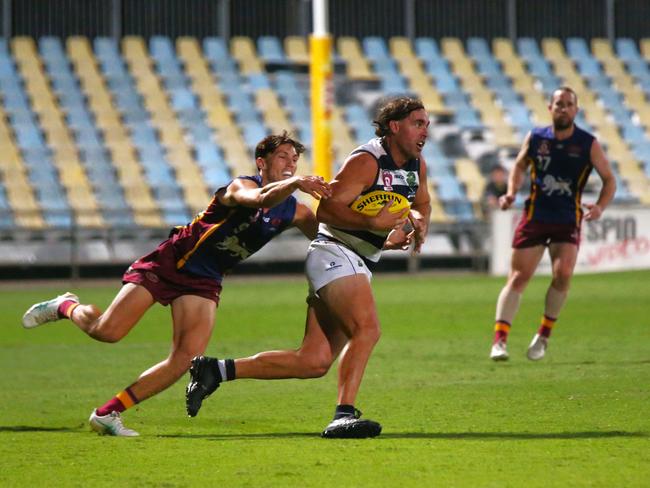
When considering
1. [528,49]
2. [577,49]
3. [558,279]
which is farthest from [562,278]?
[577,49]

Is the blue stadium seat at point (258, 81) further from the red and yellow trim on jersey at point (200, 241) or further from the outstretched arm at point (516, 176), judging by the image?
the red and yellow trim on jersey at point (200, 241)

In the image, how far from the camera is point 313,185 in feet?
22.9

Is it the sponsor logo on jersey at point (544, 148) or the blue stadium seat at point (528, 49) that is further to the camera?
the blue stadium seat at point (528, 49)

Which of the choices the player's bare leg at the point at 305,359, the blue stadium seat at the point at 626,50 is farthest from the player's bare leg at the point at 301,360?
the blue stadium seat at the point at 626,50

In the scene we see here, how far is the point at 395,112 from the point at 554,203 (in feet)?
14.5

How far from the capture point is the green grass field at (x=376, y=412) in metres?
6.26

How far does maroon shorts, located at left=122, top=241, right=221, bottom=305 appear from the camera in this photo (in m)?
7.89

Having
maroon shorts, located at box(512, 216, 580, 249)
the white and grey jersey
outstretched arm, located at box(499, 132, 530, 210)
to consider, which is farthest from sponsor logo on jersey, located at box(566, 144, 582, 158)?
the white and grey jersey

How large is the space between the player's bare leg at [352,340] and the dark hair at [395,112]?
85cm

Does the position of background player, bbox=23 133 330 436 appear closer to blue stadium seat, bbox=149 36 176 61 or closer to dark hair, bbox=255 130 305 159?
dark hair, bbox=255 130 305 159

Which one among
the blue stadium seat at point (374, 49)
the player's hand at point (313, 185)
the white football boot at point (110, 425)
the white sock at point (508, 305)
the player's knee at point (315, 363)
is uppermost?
the blue stadium seat at point (374, 49)

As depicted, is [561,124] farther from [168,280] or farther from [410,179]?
[168,280]

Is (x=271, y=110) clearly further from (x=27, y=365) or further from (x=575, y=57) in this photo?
(x=27, y=365)

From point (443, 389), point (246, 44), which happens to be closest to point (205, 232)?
point (443, 389)
